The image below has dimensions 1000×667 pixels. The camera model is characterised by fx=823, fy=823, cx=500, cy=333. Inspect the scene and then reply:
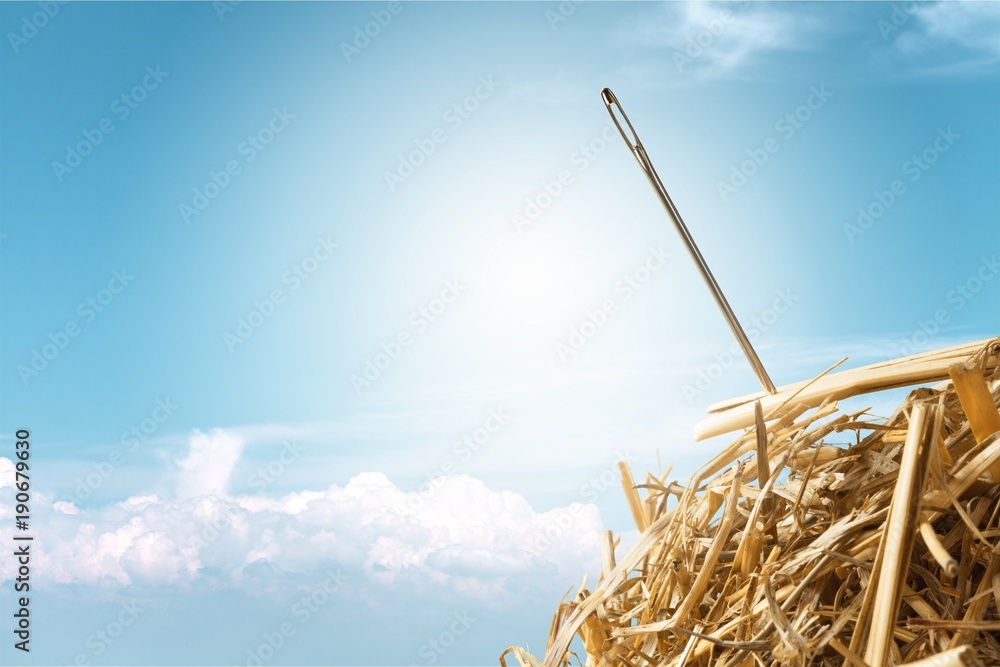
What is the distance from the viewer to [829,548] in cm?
65

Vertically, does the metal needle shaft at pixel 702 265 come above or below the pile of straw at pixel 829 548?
above

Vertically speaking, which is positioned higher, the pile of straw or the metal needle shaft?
the metal needle shaft

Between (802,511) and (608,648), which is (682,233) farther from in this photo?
(608,648)

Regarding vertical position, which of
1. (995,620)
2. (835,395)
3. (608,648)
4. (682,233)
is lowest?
(995,620)

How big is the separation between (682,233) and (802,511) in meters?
0.33

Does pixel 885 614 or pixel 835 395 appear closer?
pixel 885 614

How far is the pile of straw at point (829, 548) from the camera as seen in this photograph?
23.1 inches

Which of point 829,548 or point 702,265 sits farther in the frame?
point 702,265

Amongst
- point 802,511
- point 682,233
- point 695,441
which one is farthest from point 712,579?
point 682,233

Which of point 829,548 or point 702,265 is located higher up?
point 702,265

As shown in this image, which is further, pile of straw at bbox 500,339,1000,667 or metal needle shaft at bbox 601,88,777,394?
metal needle shaft at bbox 601,88,777,394

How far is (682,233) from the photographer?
909 millimetres

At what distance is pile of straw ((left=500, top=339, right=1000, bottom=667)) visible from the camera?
586mm

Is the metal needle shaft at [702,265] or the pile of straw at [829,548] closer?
the pile of straw at [829,548]
